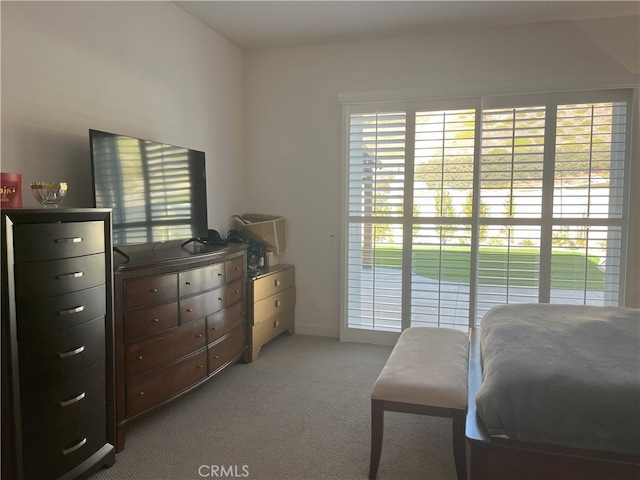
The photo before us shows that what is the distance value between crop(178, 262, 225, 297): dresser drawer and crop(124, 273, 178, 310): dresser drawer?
0.06 meters

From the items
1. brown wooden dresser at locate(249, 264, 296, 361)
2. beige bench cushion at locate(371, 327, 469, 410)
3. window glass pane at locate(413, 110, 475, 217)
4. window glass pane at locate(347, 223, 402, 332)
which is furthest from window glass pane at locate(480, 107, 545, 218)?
brown wooden dresser at locate(249, 264, 296, 361)

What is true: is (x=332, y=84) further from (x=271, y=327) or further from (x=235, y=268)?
(x=271, y=327)

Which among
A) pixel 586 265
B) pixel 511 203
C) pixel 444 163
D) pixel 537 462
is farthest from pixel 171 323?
pixel 586 265

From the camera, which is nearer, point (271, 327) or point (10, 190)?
point (10, 190)

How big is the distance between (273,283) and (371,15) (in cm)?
231

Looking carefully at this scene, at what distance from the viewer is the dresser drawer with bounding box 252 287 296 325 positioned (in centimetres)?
360

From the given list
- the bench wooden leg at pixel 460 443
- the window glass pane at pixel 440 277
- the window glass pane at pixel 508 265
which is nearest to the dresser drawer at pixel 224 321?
the window glass pane at pixel 440 277

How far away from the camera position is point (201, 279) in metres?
2.83

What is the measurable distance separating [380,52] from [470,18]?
80 centimetres

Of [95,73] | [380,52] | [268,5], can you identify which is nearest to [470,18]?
[380,52]

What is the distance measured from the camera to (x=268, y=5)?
3281 millimetres

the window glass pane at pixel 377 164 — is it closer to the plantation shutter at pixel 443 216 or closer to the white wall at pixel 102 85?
the plantation shutter at pixel 443 216

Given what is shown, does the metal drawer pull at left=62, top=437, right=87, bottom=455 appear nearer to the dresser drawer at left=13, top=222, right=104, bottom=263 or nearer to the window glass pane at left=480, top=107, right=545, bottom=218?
the dresser drawer at left=13, top=222, right=104, bottom=263

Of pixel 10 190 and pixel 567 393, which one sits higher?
pixel 10 190
